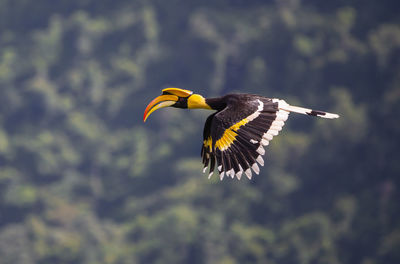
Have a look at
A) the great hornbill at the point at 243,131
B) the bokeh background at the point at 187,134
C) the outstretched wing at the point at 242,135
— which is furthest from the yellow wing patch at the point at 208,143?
the bokeh background at the point at 187,134

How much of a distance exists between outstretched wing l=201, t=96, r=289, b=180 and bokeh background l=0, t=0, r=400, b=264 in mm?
40232

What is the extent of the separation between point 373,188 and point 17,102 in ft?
93.6

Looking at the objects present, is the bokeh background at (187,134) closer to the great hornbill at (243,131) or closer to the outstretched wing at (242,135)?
the great hornbill at (243,131)

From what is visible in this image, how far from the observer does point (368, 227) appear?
53875mm

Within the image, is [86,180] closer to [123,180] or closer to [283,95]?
[123,180]

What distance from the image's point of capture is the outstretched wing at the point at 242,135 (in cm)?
1037

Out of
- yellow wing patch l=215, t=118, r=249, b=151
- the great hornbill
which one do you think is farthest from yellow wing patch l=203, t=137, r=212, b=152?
yellow wing patch l=215, t=118, r=249, b=151

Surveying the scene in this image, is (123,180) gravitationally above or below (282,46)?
below

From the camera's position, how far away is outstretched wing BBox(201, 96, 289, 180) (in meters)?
10.4

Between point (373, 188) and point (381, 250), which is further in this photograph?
point (373, 188)

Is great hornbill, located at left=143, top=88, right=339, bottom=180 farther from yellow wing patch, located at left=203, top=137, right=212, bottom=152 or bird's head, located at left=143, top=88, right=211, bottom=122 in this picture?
bird's head, located at left=143, top=88, right=211, bottom=122

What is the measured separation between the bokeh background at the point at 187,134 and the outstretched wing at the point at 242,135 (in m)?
40.2

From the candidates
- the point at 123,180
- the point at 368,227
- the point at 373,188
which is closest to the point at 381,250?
the point at 368,227

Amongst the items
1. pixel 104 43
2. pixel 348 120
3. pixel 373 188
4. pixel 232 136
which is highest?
pixel 104 43
